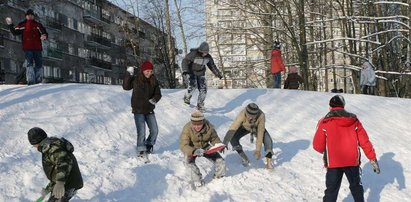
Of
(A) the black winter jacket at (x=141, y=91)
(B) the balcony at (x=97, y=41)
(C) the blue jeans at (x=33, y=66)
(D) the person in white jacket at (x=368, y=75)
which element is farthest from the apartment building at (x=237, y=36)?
(B) the balcony at (x=97, y=41)

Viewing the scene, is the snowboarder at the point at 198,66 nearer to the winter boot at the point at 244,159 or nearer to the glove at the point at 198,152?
the winter boot at the point at 244,159

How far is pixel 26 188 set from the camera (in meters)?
7.06

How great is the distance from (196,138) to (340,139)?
2.28 metres

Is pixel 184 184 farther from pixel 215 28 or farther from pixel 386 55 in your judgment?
pixel 386 55

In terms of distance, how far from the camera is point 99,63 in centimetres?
5928

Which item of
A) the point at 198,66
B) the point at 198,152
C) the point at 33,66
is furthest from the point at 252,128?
the point at 33,66

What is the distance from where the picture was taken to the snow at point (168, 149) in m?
7.56

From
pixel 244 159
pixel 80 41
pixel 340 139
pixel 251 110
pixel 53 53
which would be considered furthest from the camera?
pixel 80 41

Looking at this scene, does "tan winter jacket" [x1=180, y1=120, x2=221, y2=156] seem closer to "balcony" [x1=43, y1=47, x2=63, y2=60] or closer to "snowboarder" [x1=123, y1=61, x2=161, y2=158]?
"snowboarder" [x1=123, y1=61, x2=161, y2=158]

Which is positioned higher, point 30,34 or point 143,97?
point 30,34

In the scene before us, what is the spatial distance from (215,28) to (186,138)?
1886 centimetres

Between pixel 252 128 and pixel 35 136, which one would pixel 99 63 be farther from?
pixel 35 136

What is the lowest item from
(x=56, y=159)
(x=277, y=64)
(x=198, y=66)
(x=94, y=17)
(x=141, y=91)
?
(x=56, y=159)

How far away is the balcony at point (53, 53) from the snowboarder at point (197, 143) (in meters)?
41.4
